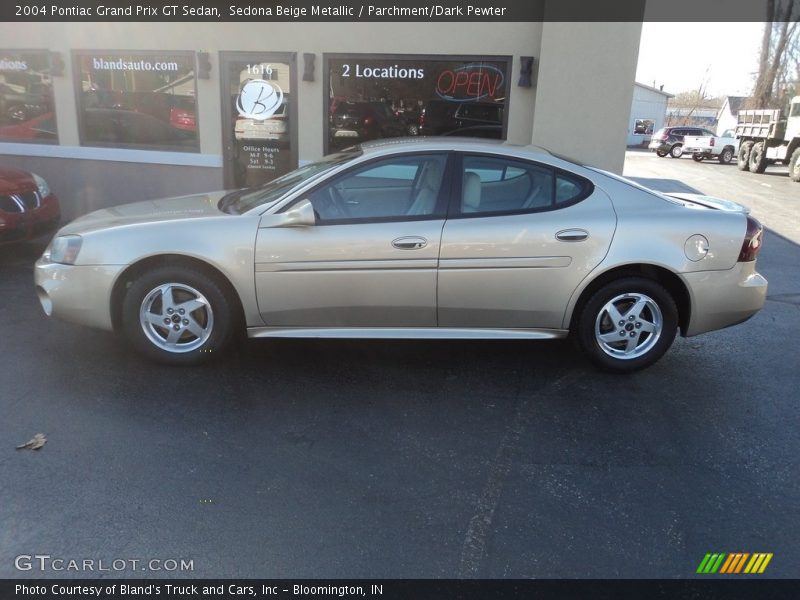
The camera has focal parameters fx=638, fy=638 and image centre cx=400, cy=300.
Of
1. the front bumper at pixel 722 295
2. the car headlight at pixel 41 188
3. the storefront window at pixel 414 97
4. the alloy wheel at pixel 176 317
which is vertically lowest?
the alloy wheel at pixel 176 317

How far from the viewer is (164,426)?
358 centimetres

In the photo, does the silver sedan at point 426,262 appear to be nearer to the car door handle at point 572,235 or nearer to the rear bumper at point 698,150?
the car door handle at point 572,235

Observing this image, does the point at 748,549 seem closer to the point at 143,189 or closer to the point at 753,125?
the point at 143,189

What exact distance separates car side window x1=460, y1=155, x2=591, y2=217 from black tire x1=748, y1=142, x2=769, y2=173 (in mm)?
23131

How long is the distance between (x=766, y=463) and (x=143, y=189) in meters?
8.65

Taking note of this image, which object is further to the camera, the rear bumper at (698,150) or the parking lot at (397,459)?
the rear bumper at (698,150)

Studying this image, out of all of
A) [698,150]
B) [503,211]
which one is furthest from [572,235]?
[698,150]

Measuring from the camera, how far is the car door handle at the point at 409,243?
404 cm

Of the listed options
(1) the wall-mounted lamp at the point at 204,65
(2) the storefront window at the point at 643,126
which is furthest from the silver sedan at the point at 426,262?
(2) the storefront window at the point at 643,126

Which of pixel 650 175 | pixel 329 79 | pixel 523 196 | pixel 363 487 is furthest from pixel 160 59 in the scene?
pixel 650 175

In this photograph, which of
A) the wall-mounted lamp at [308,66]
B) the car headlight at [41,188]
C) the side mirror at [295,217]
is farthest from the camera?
the wall-mounted lamp at [308,66]

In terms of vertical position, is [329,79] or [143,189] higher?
[329,79]

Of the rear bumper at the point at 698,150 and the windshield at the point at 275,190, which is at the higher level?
the windshield at the point at 275,190

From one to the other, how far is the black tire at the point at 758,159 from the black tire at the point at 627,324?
22.9 meters
